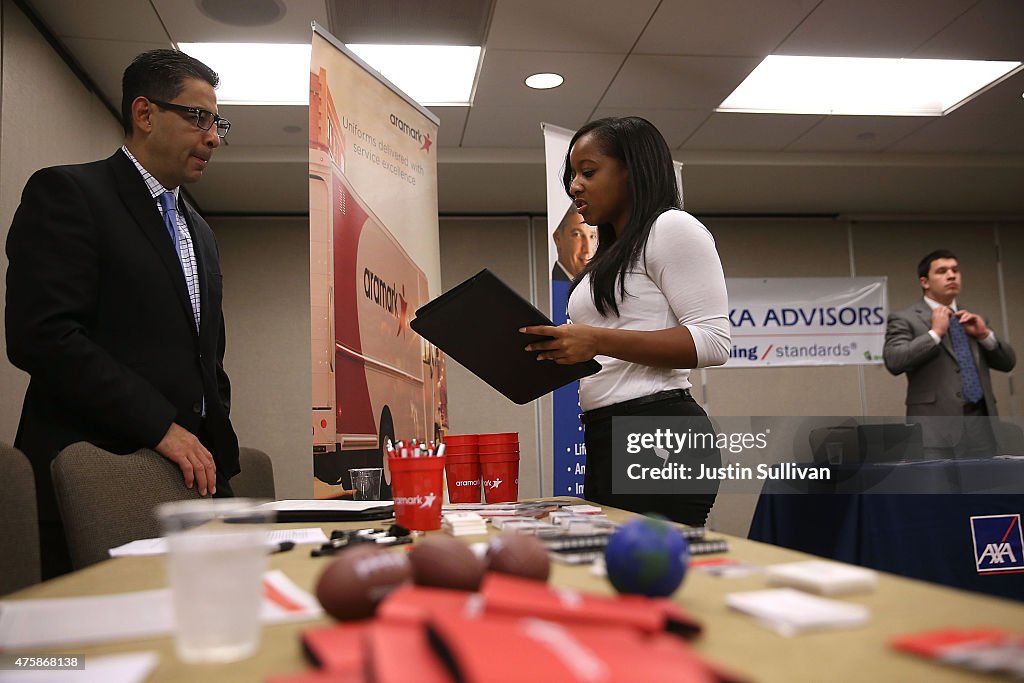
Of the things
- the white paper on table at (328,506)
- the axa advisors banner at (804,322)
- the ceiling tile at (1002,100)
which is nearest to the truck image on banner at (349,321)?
the white paper on table at (328,506)

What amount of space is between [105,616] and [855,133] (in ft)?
16.5

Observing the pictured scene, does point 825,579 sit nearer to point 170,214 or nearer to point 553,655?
point 553,655

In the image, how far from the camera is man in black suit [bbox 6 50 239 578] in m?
1.56

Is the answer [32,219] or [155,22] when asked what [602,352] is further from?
[155,22]

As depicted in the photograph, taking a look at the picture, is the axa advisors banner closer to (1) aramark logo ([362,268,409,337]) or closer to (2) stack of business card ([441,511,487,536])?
(1) aramark logo ([362,268,409,337])

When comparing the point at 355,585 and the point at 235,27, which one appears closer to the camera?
the point at 355,585

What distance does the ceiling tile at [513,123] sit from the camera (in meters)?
4.29

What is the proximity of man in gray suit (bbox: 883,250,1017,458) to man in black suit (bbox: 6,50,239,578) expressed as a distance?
348 centimetres

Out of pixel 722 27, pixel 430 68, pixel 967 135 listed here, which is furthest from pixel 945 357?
pixel 430 68

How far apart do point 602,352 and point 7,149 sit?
2.66 metres

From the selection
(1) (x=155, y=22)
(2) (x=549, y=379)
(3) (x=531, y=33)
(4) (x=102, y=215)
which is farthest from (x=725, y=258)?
(4) (x=102, y=215)

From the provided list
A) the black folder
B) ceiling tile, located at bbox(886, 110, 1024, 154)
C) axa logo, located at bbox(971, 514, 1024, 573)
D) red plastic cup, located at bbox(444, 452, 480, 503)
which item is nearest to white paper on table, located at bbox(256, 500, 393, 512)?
the black folder

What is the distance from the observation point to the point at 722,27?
3.47 metres

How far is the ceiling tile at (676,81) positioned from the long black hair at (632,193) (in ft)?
7.38
